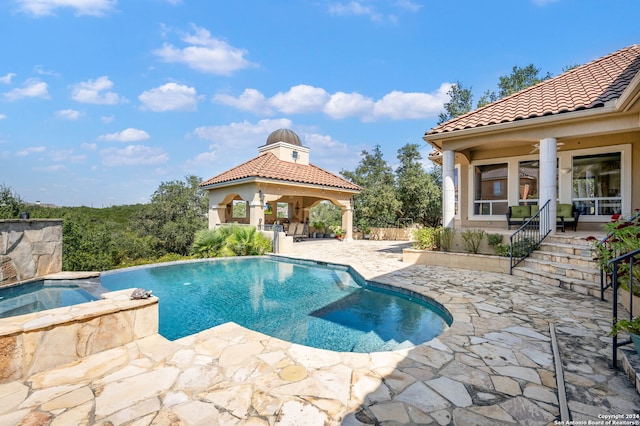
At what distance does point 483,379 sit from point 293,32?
14.7 meters

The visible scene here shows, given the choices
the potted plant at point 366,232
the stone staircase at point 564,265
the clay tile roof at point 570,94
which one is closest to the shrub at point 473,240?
the stone staircase at point 564,265

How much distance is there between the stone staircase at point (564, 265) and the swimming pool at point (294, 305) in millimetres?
3206

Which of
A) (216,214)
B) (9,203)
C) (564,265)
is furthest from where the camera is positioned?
(216,214)

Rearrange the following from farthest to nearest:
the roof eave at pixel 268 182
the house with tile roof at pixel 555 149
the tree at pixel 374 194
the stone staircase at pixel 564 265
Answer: the tree at pixel 374 194, the roof eave at pixel 268 182, the house with tile roof at pixel 555 149, the stone staircase at pixel 564 265

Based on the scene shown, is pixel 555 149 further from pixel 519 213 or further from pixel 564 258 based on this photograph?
pixel 564 258

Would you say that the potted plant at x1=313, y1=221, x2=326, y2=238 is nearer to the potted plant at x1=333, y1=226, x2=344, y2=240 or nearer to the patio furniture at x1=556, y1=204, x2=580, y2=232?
the potted plant at x1=333, y1=226, x2=344, y2=240

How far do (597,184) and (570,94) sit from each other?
3263 millimetres

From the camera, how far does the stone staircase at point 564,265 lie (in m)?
6.09

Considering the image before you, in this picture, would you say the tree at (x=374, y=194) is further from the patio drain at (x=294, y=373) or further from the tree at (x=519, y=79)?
the patio drain at (x=294, y=373)

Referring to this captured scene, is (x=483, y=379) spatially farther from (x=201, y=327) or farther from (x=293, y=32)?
(x=293, y=32)

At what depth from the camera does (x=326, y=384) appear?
2.71 meters

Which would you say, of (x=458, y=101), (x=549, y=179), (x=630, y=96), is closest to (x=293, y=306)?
(x=549, y=179)

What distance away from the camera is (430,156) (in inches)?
488

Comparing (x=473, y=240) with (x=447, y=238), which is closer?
(x=473, y=240)
